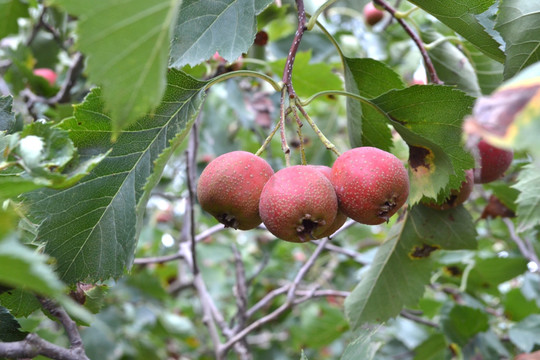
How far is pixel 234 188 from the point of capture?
1.19 metres

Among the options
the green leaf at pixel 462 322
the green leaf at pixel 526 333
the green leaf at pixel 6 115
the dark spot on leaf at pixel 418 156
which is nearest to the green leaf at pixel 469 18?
the dark spot on leaf at pixel 418 156

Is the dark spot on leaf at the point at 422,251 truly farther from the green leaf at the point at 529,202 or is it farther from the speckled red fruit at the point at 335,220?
the speckled red fruit at the point at 335,220

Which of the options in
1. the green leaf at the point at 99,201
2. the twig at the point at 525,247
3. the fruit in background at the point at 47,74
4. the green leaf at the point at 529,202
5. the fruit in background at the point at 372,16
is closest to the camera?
the green leaf at the point at 99,201

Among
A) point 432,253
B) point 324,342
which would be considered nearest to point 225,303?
point 324,342

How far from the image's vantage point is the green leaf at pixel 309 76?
87.4 inches

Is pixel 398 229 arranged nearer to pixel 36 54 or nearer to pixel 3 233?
pixel 3 233

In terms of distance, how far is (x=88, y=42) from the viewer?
2.72 feet

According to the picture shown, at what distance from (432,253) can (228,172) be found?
3.09 ft

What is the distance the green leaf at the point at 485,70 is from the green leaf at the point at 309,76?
0.56 meters

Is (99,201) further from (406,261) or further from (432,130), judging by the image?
(406,261)

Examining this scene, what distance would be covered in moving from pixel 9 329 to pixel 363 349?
831mm

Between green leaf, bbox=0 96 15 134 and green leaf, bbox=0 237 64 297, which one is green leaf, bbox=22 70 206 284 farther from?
green leaf, bbox=0 237 64 297

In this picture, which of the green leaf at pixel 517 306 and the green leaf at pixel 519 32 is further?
the green leaf at pixel 517 306

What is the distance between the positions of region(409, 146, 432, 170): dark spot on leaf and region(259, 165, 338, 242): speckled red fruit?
0.34 m
